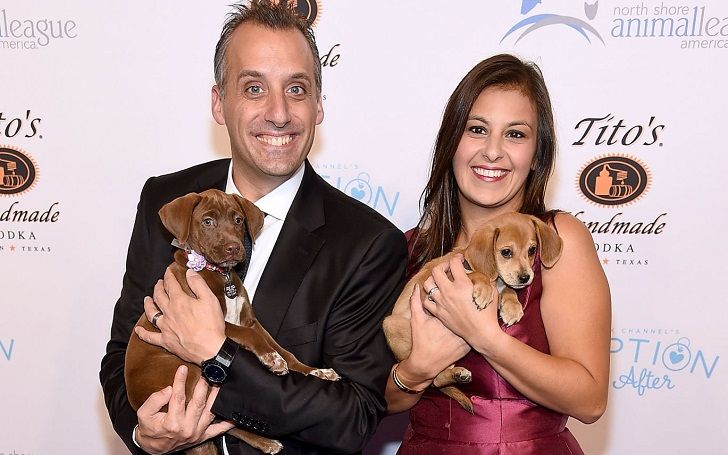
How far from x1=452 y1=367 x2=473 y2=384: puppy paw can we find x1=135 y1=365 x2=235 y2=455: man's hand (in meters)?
0.80

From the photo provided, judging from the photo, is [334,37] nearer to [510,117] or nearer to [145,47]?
[145,47]

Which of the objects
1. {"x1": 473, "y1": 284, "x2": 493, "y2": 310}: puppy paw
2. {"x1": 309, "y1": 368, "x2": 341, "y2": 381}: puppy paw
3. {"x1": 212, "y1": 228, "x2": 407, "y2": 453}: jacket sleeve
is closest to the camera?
{"x1": 212, "y1": 228, "x2": 407, "y2": 453}: jacket sleeve

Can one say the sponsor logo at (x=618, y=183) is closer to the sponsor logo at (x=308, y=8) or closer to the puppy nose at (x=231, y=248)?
the sponsor logo at (x=308, y=8)

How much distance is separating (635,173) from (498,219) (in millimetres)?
1307

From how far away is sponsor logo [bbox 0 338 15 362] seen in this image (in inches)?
146

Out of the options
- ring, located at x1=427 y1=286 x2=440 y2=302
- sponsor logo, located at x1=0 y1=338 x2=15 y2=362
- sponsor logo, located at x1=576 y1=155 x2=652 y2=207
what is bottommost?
sponsor logo, located at x1=0 y1=338 x2=15 y2=362

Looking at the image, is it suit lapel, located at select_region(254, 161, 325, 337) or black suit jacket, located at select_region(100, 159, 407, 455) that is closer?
black suit jacket, located at select_region(100, 159, 407, 455)

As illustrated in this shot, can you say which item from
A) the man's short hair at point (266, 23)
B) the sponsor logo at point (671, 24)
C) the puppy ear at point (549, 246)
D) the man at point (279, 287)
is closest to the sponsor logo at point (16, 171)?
the man at point (279, 287)

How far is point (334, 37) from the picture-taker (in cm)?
338

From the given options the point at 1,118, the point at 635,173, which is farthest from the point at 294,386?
the point at 1,118

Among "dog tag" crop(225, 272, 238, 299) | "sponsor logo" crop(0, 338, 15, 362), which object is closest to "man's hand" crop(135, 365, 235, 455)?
"dog tag" crop(225, 272, 238, 299)

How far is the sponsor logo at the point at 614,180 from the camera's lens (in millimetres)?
3369

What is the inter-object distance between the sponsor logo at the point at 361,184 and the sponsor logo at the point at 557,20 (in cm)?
A: 103

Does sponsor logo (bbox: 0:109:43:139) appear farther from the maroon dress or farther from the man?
the maroon dress
